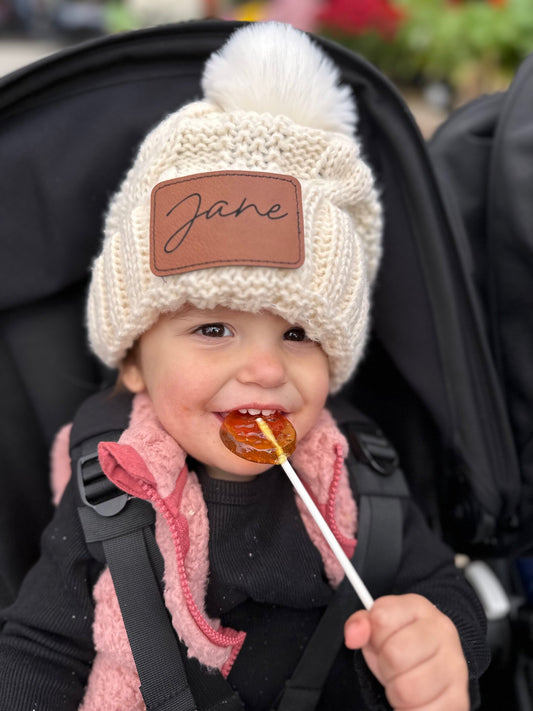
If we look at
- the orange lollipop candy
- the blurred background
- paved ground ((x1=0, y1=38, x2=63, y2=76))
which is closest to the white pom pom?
the orange lollipop candy

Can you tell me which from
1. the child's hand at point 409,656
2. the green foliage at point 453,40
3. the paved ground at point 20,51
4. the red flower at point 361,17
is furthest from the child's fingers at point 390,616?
the paved ground at point 20,51

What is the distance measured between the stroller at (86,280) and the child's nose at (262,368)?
333mm

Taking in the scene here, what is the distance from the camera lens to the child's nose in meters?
0.73

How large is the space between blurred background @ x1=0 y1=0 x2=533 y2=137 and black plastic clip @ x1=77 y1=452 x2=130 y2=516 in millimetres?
1654

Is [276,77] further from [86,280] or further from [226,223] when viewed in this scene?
[86,280]

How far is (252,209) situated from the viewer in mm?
705

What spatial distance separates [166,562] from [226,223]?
40 centimetres

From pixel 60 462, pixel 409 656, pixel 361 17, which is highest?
pixel 361 17

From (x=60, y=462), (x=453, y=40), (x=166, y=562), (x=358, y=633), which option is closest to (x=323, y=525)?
(x=358, y=633)

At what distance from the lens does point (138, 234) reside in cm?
75

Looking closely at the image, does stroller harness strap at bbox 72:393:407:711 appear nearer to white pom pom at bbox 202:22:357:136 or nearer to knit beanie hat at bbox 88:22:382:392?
knit beanie hat at bbox 88:22:382:392

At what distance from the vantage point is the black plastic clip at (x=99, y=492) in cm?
77

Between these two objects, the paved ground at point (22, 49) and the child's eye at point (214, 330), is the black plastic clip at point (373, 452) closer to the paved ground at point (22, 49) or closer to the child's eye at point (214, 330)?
the child's eye at point (214, 330)

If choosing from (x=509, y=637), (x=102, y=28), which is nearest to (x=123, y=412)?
(x=509, y=637)
